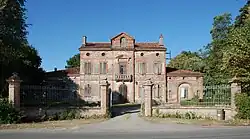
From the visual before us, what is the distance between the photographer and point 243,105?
69.4 ft

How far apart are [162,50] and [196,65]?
19239 millimetres

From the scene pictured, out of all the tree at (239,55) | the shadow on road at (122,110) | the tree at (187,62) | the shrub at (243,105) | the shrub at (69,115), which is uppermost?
the tree at (187,62)

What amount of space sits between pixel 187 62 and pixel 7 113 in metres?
56.7

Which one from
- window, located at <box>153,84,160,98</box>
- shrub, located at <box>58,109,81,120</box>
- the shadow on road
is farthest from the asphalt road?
window, located at <box>153,84,160,98</box>

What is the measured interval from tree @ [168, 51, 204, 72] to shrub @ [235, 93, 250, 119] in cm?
4323

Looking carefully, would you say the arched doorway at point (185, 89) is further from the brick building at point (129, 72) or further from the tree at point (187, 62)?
the tree at point (187, 62)

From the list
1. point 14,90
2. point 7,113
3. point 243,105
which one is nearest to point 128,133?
A: point 7,113

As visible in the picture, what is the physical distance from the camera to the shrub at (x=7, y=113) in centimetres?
Result: 1927

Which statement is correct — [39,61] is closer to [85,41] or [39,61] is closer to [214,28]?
[85,41]

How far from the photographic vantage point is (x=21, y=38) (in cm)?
2764

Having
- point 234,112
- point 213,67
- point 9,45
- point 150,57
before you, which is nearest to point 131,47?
point 150,57

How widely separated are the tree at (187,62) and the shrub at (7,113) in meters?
49.1

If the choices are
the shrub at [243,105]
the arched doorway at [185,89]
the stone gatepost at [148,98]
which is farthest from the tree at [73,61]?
the shrub at [243,105]

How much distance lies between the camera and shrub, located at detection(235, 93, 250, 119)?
20.9 meters
